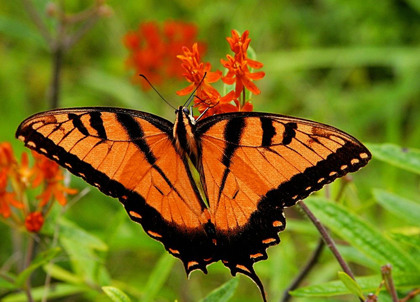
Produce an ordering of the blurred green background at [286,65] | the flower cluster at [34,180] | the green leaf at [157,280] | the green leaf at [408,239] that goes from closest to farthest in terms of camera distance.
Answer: the green leaf at [408,239] < the flower cluster at [34,180] < the green leaf at [157,280] < the blurred green background at [286,65]

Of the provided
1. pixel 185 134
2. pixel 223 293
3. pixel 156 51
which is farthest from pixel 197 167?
pixel 156 51

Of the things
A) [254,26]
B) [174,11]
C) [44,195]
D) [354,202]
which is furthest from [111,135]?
[174,11]

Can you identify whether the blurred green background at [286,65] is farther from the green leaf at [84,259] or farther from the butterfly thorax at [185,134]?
the butterfly thorax at [185,134]

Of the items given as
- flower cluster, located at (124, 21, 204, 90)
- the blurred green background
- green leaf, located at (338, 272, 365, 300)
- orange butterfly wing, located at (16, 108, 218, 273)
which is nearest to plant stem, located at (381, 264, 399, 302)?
green leaf, located at (338, 272, 365, 300)

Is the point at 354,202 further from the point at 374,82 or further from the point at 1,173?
the point at 374,82

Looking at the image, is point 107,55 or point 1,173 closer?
point 1,173

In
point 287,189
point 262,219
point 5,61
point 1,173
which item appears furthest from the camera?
point 5,61

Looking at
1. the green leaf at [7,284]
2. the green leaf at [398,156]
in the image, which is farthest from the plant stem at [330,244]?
the green leaf at [7,284]
